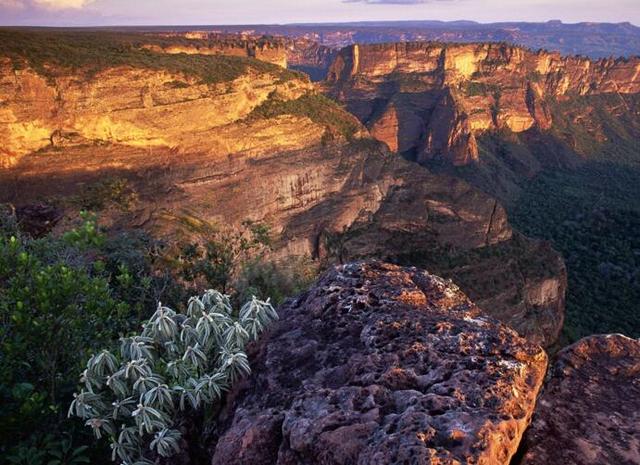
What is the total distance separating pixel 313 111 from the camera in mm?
50312

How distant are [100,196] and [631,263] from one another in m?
55.9

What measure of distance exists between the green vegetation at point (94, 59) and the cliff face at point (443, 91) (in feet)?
161

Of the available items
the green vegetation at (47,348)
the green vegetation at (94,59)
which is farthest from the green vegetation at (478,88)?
the green vegetation at (47,348)

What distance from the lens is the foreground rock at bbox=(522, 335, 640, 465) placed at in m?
4.36

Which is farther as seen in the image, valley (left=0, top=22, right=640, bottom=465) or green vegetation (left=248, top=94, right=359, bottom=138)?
green vegetation (left=248, top=94, right=359, bottom=138)

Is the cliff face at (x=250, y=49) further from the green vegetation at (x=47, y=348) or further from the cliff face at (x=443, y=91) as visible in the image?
the green vegetation at (x=47, y=348)

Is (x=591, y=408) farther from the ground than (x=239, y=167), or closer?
farther from the ground

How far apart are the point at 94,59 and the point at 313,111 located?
70.2ft

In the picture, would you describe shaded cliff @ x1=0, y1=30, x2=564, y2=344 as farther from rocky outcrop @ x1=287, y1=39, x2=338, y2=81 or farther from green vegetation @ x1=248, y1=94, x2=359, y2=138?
rocky outcrop @ x1=287, y1=39, x2=338, y2=81

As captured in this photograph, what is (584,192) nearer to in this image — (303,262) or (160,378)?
(303,262)

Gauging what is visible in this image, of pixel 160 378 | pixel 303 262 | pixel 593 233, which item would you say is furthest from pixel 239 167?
pixel 593 233

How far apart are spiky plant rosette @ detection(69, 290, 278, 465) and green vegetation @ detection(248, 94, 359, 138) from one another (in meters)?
38.7

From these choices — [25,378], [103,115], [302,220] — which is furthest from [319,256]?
[25,378]

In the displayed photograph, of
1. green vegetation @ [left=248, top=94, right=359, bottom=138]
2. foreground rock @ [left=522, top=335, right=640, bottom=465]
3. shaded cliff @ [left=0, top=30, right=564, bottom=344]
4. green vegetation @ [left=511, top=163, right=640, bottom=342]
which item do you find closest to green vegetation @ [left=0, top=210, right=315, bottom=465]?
foreground rock @ [left=522, top=335, right=640, bottom=465]
